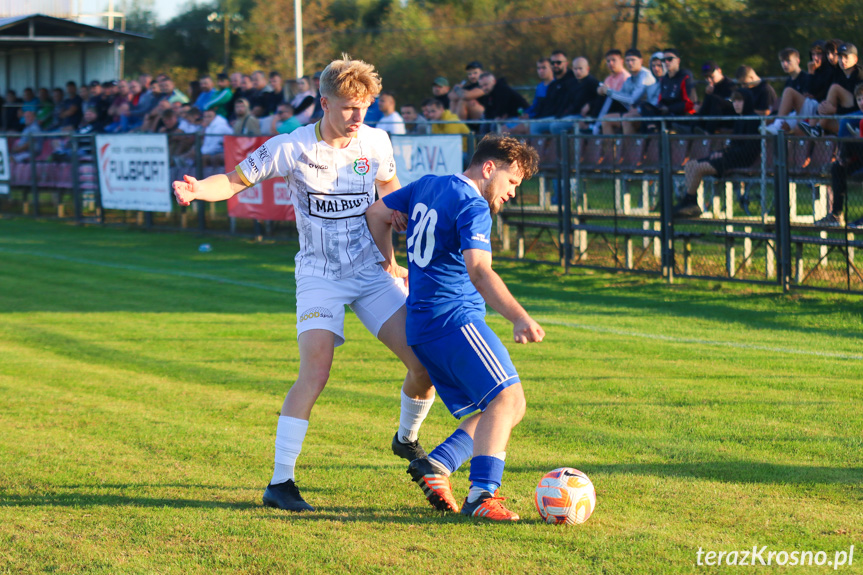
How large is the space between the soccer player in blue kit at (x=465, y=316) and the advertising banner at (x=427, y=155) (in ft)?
28.4

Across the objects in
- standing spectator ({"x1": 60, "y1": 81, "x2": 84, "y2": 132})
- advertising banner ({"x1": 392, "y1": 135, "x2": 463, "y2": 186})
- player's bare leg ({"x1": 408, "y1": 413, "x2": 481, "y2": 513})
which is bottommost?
player's bare leg ({"x1": 408, "y1": 413, "x2": 481, "y2": 513})

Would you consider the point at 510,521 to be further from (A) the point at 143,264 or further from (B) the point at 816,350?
(A) the point at 143,264

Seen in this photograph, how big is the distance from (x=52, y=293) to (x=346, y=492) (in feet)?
28.4

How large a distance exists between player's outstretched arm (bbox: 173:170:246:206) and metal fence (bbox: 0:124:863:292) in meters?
7.44

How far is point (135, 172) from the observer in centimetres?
1847

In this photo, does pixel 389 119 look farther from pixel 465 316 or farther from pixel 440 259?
pixel 465 316

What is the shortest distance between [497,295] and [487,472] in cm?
84

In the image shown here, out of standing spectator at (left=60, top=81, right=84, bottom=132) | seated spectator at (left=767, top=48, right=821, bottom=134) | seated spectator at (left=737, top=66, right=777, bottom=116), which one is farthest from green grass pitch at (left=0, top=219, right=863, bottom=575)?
standing spectator at (left=60, top=81, right=84, bottom=132)

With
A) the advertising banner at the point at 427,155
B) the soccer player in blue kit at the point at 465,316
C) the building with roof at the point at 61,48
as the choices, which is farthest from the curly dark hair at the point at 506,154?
the building with roof at the point at 61,48

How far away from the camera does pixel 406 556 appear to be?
4043mm

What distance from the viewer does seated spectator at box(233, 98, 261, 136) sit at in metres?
17.1

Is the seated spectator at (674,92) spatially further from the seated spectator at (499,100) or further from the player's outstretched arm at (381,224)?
the player's outstretched arm at (381,224)

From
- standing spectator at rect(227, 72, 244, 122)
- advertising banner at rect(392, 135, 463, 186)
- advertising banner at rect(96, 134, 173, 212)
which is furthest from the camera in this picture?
standing spectator at rect(227, 72, 244, 122)

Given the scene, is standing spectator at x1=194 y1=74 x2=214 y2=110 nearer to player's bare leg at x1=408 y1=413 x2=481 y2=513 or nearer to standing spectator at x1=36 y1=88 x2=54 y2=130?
standing spectator at x1=36 y1=88 x2=54 y2=130
